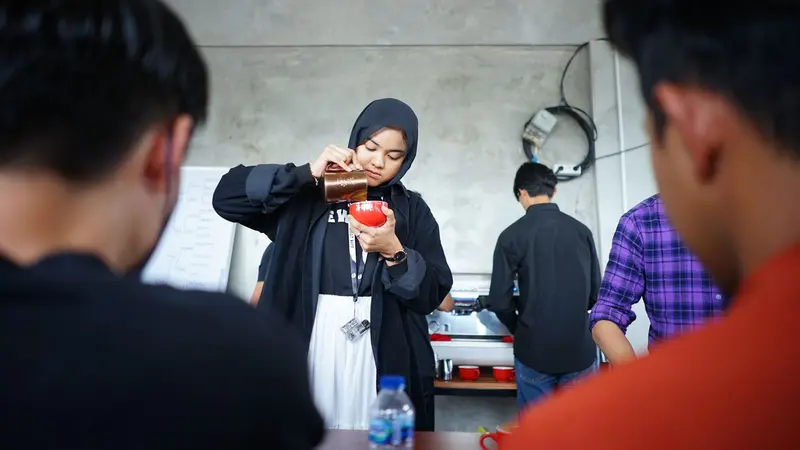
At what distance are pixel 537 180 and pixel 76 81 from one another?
2.67 metres

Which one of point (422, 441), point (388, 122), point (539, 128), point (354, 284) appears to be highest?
point (539, 128)

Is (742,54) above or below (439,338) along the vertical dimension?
above

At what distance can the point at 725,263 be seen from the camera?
1.65 feet

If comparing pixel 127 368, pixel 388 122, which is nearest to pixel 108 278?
pixel 127 368

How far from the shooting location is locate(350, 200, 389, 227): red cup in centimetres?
148

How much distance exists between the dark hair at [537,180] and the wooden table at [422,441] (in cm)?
190

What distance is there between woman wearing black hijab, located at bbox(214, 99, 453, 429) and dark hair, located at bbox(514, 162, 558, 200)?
1451 mm

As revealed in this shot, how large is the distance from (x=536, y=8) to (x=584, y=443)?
3.96 m

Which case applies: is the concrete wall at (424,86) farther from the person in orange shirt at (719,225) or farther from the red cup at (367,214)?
the person in orange shirt at (719,225)

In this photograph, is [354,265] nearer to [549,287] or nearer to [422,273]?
[422,273]

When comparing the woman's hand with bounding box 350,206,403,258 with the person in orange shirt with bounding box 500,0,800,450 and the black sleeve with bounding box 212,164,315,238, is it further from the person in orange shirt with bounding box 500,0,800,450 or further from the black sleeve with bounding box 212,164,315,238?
the person in orange shirt with bounding box 500,0,800,450

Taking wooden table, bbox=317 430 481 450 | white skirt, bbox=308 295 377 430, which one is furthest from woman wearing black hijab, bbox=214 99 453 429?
wooden table, bbox=317 430 481 450

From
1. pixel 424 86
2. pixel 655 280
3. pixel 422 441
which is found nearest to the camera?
pixel 422 441

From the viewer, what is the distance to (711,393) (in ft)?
1.20
